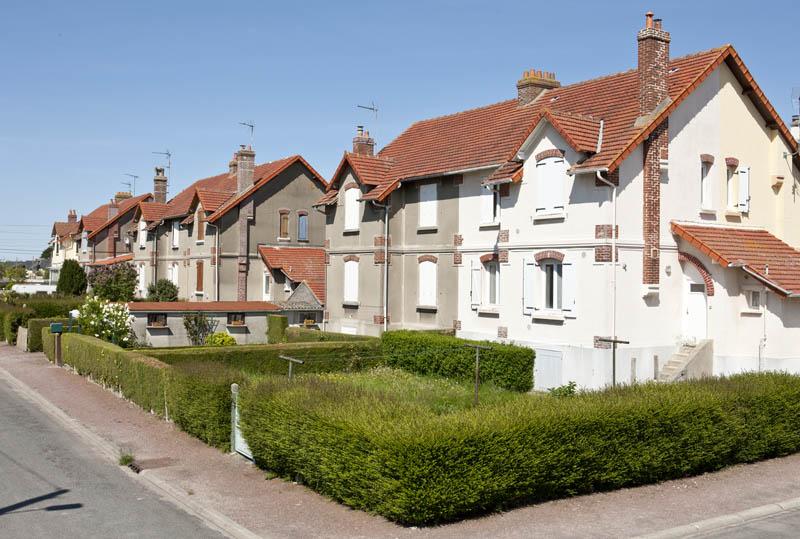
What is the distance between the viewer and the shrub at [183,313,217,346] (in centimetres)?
3378

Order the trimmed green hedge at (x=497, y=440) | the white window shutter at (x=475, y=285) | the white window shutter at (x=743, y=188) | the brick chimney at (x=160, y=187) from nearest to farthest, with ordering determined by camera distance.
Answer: the trimmed green hedge at (x=497, y=440), the white window shutter at (x=743, y=188), the white window shutter at (x=475, y=285), the brick chimney at (x=160, y=187)

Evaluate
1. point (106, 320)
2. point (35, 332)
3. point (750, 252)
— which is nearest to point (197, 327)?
point (106, 320)

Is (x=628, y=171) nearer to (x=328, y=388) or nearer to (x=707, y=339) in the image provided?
(x=707, y=339)

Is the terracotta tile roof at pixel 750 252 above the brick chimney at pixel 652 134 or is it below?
below

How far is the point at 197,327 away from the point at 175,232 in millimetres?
15189

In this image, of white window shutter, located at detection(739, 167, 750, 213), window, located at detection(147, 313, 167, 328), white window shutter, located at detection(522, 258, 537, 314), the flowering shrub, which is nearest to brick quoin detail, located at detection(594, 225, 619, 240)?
white window shutter, located at detection(522, 258, 537, 314)

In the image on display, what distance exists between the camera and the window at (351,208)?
32.5 metres

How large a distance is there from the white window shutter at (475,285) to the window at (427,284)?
2241 mm

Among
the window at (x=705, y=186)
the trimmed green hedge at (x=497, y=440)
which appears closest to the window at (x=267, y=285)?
the window at (x=705, y=186)

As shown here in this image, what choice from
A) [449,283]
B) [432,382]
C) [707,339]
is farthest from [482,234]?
[707,339]

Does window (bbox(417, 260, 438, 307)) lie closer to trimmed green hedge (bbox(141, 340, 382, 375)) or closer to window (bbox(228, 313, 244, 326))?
trimmed green hedge (bbox(141, 340, 382, 375))

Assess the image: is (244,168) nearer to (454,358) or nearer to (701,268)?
(454,358)

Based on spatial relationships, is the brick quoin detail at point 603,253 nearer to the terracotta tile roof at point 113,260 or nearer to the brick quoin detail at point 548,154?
the brick quoin detail at point 548,154

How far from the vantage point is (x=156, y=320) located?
33344mm
